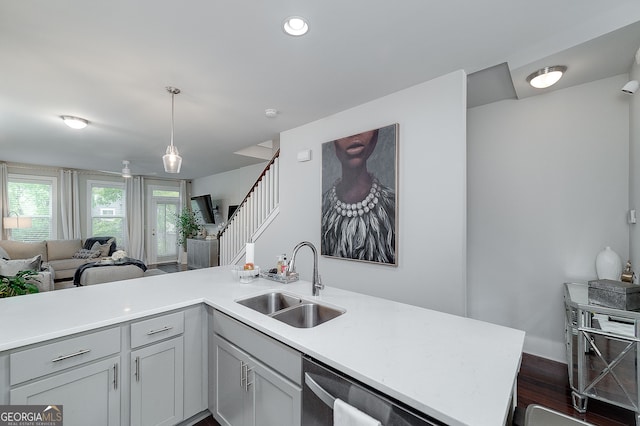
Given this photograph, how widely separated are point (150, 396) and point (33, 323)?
703 mm

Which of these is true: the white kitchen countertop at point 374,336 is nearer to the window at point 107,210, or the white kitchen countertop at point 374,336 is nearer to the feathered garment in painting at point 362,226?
the feathered garment in painting at point 362,226

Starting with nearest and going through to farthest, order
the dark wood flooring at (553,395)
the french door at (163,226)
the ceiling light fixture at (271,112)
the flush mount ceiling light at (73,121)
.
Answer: the dark wood flooring at (553,395)
the ceiling light fixture at (271,112)
the flush mount ceiling light at (73,121)
the french door at (163,226)

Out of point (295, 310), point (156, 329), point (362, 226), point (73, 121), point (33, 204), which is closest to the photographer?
point (156, 329)

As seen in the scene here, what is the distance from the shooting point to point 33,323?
4.15 feet

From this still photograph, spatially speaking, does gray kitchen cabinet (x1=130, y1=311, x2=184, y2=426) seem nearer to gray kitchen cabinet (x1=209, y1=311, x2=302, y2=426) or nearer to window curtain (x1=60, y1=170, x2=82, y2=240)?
gray kitchen cabinet (x1=209, y1=311, x2=302, y2=426)

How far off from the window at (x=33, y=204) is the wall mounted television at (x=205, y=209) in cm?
297

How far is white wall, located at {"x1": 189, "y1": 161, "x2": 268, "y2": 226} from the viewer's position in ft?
20.3

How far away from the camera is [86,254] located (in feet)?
18.6

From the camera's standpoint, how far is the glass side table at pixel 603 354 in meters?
1.64

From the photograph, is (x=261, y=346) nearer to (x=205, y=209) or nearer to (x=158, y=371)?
(x=158, y=371)

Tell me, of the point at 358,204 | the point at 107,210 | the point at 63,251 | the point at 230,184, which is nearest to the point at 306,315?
the point at 358,204

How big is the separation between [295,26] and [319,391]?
1913 millimetres

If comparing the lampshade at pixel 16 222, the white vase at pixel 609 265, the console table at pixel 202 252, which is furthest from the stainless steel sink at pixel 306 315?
the lampshade at pixel 16 222

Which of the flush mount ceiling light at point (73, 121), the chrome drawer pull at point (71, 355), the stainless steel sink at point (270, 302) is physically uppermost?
the flush mount ceiling light at point (73, 121)
